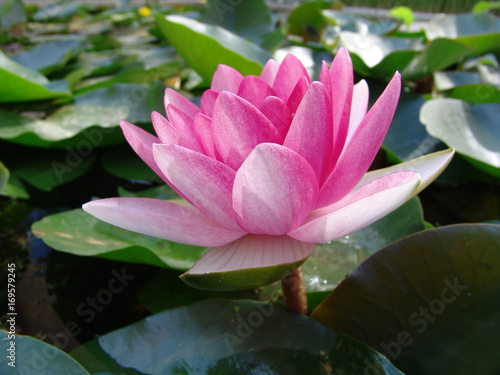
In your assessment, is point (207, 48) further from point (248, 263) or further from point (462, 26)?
point (462, 26)

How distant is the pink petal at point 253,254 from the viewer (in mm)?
357

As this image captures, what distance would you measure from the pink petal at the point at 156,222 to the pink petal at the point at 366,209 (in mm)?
87

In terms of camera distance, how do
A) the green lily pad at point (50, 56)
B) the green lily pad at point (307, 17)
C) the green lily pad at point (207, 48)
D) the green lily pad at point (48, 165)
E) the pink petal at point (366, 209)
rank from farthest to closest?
the green lily pad at point (307, 17), the green lily pad at point (50, 56), the green lily pad at point (48, 165), the green lily pad at point (207, 48), the pink petal at point (366, 209)

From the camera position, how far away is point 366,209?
337mm

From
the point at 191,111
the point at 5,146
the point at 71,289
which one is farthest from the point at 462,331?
the point at 5,146

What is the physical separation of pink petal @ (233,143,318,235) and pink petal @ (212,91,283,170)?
5 cm

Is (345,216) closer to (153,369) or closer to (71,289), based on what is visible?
(153,369)

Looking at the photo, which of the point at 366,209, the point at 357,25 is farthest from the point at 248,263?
the point at 357,25

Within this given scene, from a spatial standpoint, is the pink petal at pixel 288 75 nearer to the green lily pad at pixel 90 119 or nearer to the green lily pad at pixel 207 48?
the green lily pad at pixel 207 48

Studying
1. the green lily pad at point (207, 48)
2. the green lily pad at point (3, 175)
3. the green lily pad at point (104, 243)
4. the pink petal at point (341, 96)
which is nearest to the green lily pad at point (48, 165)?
the green lily pad at point (3, 175)

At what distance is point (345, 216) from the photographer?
0.34 meters

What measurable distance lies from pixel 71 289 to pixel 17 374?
0.31 metres

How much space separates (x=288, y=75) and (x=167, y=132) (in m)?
0.17

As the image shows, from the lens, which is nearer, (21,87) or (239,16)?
(21,87)
